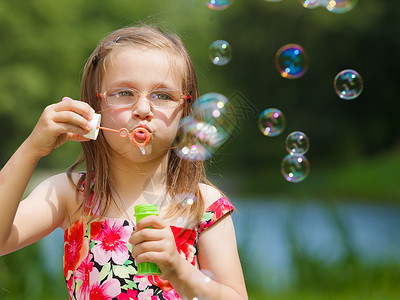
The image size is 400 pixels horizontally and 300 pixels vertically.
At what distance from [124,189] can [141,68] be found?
0.32 metres

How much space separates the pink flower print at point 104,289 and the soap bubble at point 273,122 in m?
1.10

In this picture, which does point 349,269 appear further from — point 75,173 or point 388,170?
point 388,170

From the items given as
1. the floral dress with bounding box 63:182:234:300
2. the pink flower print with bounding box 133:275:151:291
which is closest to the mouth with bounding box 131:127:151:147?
the floral dress with bounding box 63:182:234:300

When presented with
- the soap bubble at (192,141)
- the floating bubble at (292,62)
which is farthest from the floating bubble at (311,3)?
the soap bubble at (192,141)

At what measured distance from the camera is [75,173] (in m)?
1.63

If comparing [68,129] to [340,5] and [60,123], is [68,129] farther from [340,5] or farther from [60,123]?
[340,5]

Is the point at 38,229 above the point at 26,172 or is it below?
below

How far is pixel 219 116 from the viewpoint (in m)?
2.05

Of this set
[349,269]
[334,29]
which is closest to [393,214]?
[334,29]

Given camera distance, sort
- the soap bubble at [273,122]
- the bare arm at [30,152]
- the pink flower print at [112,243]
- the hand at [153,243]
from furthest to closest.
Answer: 1. the soap bubble at [273,122]
2. the pink flower print at [112,243]
3. the bare arm at [30,152]
4. the hand at [153,243]

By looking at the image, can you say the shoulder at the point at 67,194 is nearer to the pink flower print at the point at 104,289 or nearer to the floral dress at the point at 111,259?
the floral dress at the point at 111,259

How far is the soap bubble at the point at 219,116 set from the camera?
1.99 m

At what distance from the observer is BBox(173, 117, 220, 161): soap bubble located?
1.67 m

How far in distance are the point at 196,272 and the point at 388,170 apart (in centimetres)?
1053
